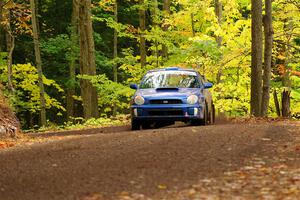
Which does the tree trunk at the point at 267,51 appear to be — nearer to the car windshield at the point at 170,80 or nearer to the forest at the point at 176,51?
the forest at the point at 176,51

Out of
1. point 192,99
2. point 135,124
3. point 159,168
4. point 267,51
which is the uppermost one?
point 267,51

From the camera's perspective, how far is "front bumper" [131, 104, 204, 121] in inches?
504

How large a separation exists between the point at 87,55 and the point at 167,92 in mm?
9240

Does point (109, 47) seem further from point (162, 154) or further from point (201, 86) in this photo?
point (162, 154)

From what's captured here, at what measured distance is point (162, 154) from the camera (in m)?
7.81

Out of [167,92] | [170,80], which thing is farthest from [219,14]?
[167,92]

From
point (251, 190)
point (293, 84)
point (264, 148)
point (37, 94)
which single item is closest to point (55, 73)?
point (37, 94)

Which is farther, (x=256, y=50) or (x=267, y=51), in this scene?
(x=267, y=51)

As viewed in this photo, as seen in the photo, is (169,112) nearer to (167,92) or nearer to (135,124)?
(167,92)

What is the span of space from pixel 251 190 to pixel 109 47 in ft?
104

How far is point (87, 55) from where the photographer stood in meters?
21.6

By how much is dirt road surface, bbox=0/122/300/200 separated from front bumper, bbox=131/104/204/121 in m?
2.90

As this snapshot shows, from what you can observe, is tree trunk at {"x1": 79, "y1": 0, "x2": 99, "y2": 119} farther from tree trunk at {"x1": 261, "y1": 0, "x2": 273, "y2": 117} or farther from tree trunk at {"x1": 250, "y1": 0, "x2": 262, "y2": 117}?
tree trunk at {"x1": 261, "y1": 0, "x2": 273, "y2": 117}

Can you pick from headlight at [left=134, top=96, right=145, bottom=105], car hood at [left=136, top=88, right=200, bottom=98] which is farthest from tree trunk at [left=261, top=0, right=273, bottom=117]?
headlight at [left=134, top=96, right=145, bottom=105]
